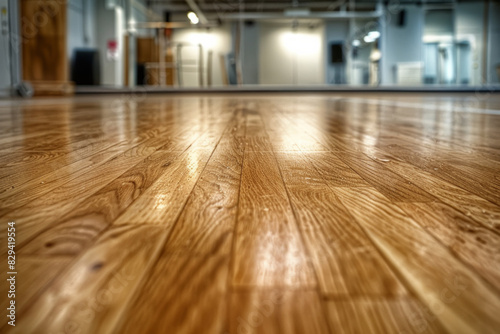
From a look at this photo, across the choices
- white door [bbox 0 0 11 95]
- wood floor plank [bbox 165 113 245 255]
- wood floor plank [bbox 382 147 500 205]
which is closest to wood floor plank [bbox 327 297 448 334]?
wood floor plank [bbox 165 113 245 255]

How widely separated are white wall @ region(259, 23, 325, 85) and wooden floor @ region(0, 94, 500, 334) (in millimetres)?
10618

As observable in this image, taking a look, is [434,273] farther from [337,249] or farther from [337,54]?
[337,54]

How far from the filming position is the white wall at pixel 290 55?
11.3 meters

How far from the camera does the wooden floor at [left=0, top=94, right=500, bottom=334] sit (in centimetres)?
32

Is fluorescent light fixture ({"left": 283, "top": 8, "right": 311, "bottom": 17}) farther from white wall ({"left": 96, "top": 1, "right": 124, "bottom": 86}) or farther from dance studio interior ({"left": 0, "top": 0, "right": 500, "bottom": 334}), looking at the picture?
dance studio interior ({"left": 0, "top": 0, "right": 500, "bottom": 334})

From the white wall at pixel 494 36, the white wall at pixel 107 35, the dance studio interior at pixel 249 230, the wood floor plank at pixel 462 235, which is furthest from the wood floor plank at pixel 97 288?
the white wall at pixel 494 36

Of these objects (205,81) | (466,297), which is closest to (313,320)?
(466,297)

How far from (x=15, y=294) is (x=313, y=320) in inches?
8.2

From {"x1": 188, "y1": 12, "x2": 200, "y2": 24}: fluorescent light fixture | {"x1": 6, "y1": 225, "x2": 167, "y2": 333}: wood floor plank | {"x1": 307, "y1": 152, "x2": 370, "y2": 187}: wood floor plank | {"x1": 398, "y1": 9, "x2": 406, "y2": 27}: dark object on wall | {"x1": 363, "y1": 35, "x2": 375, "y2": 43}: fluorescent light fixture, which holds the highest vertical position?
{"x1": 188, "y1": 12, "x2": 200, "y2": 24}: fluorescent light fixture

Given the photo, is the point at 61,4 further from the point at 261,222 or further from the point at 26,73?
the point at 261,222

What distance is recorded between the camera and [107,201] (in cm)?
63

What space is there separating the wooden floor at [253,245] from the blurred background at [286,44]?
785 cm

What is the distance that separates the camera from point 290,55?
37.7ft

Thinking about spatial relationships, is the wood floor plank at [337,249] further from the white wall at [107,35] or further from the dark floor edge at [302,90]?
the white wall at [107,35]
